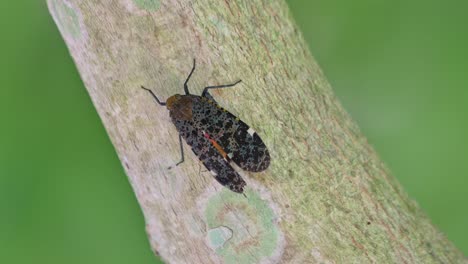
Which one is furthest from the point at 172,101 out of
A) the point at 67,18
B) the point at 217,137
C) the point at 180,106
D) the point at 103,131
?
the point at 103,131

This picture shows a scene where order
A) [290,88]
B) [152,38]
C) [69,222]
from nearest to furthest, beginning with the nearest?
[152,38] → [290,88] → [69,222]

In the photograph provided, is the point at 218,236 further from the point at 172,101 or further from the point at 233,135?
the point at 172,101

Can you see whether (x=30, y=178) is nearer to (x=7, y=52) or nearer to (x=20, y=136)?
(x=20, y=136)

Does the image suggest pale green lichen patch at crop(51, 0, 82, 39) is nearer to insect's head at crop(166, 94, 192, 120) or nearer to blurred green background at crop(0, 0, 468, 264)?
insect's head at crop(166, 94, 192, 120)

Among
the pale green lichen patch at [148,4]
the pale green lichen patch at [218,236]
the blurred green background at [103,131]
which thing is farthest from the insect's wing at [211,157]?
the blurred green background at [103,131]

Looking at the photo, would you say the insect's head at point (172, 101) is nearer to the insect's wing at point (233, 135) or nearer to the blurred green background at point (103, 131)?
the insect's wing at point (233, 135)

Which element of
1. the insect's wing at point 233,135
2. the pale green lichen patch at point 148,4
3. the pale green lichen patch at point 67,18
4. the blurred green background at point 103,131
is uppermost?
the pale green lichen patch at point 148,4

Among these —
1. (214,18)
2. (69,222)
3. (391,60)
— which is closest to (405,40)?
(391,60)
